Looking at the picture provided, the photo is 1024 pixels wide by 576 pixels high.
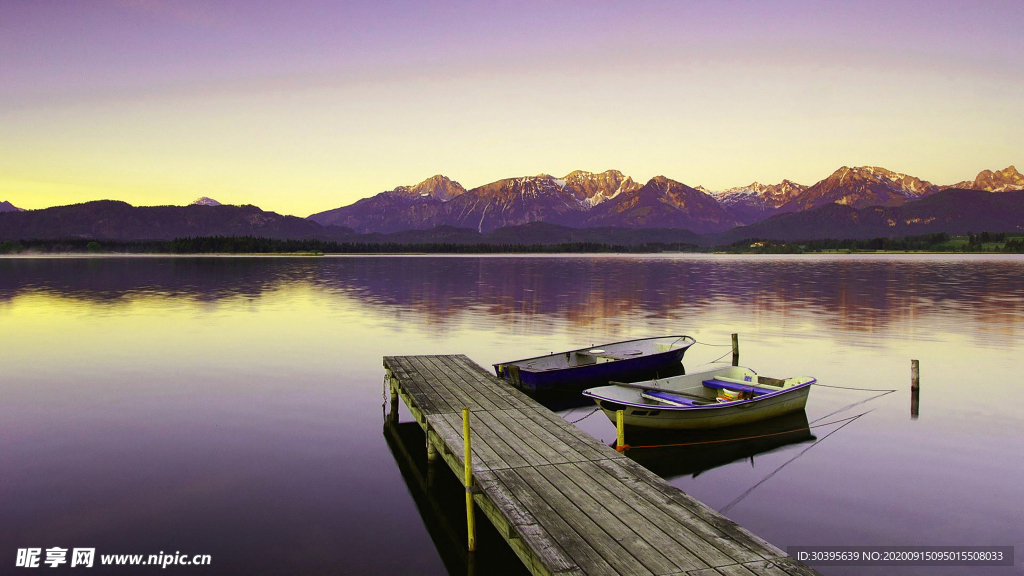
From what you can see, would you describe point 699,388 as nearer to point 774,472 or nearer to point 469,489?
point 774,472

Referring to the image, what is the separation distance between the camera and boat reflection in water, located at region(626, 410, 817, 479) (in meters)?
18.0

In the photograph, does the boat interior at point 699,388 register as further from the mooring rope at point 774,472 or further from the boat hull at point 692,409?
the mooring rope at point 774,472

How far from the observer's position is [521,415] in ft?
58.4

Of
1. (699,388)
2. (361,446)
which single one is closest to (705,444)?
(699,388)

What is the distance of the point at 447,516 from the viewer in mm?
14633

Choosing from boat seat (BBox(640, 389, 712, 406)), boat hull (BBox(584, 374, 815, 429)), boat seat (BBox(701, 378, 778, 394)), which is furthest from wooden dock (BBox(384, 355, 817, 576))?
boat seat (BBox(701, 378, 778, 394))

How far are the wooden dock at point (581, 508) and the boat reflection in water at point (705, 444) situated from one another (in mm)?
3347

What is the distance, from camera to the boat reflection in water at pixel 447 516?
40.7ft

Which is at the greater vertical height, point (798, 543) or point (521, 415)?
point (521, 415)

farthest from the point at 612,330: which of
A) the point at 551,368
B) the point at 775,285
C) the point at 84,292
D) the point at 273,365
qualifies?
the point at 84,292

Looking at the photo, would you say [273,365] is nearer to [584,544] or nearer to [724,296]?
[584,544]

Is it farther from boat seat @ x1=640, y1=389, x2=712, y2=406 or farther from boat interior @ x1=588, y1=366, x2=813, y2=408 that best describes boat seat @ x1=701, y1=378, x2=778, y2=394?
boat seat @ x1=640, y1=389, x2=712, y2=406

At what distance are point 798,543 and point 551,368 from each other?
13.7 meters

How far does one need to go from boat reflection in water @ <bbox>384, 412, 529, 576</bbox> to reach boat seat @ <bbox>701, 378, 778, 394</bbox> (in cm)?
1054
